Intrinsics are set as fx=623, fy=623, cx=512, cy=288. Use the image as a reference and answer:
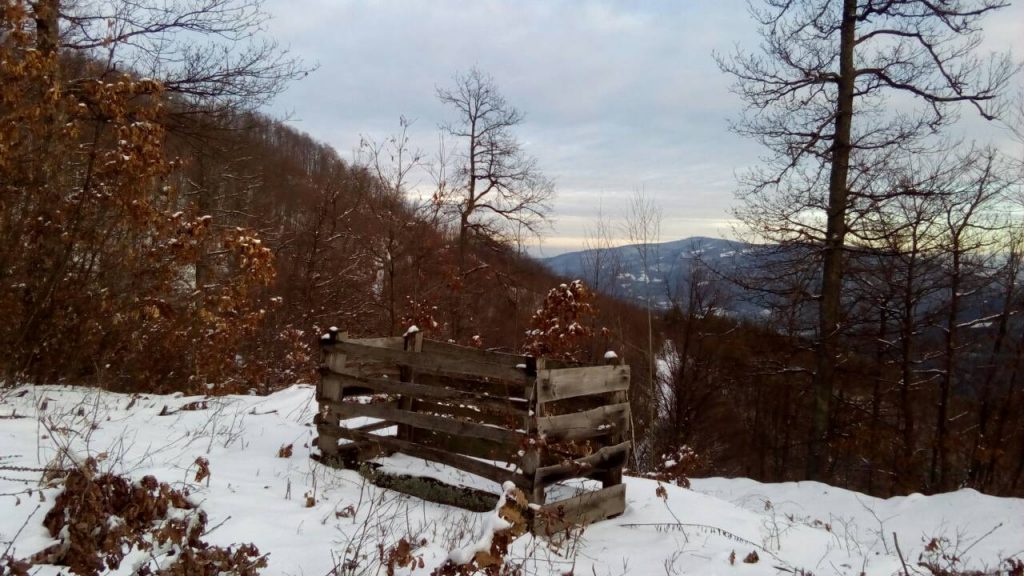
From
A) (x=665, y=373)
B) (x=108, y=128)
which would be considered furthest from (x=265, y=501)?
(x=665, y=373)

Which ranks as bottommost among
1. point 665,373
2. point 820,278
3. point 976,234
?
point 665,373

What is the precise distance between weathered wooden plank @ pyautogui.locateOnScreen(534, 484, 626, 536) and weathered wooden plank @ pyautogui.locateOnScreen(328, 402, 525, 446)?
576 mm

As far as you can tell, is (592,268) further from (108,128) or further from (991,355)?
(991,355)

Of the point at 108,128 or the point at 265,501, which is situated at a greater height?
the point at 108,128

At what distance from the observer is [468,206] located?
21.3m

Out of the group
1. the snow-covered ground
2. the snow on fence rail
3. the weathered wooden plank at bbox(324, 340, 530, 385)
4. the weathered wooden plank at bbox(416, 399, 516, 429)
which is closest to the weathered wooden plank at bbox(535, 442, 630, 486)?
the snow on fence rail

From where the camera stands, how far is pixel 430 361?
5.38 metres

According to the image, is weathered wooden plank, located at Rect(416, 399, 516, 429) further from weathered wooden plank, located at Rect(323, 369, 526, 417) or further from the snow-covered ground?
weathered wooden plank, located at Rect(323, 369, 526, 417)

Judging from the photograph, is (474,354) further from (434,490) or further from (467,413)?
(434,490)

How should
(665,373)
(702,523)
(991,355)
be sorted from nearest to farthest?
(702,523) < (991,355) < (665,373)

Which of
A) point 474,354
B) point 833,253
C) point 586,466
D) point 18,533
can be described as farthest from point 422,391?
point 833,253

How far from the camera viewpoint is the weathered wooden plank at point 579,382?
15.5 ft

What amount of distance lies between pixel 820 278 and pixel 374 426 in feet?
39.8

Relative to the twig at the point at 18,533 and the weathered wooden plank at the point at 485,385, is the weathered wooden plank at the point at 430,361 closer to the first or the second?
the weathered wooden plank at the point at 485,385
